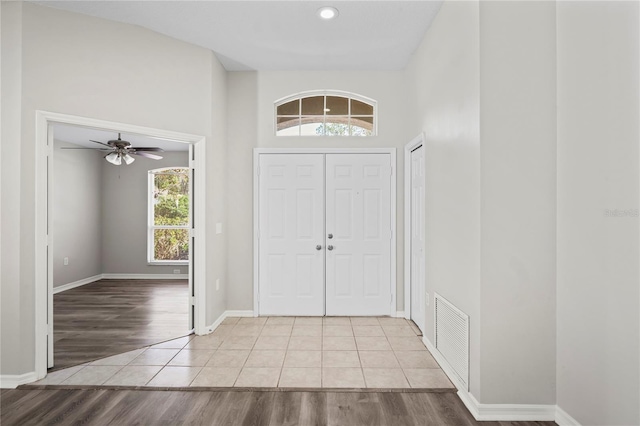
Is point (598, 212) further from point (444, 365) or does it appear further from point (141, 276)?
point (141, 276)

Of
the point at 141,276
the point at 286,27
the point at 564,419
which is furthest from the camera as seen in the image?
the point at 141,276

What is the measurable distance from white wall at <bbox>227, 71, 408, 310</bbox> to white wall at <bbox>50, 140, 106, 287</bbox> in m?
3.70

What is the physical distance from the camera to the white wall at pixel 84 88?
2598 mm

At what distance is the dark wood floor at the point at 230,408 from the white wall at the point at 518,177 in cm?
63

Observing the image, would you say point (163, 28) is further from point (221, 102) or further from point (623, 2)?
point (623, 2)

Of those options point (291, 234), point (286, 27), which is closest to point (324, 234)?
point (291, 234)

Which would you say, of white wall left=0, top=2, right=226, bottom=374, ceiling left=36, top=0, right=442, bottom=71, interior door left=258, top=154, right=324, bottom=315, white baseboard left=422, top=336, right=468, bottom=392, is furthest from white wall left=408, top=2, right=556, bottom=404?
white wall left=0, top=2, right=226, bottom=374

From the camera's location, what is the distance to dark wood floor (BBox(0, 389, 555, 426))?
7.11 ft

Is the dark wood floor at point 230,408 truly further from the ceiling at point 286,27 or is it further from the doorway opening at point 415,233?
the ceiling at point 286,27

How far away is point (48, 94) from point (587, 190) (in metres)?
3.80

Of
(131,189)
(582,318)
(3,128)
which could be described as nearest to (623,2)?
(582,318)

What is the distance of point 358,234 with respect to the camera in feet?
13.9

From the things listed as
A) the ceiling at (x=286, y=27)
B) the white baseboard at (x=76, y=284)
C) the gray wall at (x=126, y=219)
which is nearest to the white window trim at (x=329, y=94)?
the ceiling at (x=286, y=27)

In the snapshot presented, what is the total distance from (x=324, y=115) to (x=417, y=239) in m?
1.87
